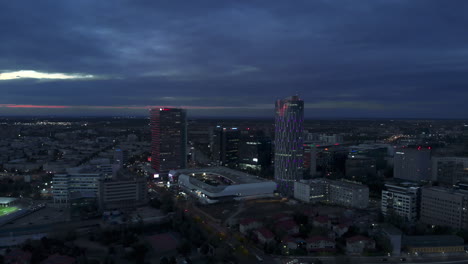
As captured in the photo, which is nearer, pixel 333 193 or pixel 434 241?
pixel 434 241

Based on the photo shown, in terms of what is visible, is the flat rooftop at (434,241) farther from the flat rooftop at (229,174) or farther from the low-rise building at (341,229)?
the flat rooftop at (229,174)

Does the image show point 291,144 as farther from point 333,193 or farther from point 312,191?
point 333,193

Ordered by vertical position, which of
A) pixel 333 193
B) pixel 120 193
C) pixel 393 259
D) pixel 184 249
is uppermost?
pixel 120 193

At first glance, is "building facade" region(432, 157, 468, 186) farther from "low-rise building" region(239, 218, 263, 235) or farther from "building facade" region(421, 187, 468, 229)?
"low-rise building" region(239, 218, 263, 235)

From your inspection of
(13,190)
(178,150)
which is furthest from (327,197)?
(13,190)

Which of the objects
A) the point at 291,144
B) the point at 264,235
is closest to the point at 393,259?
the point at 264,235

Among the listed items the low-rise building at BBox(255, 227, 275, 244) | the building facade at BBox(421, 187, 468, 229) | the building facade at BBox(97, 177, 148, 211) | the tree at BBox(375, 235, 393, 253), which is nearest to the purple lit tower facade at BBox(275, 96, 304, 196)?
the building facade at BBox(421, 187, 468, 229)

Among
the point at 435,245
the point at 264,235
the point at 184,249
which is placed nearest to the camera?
the point at 184,249
